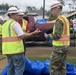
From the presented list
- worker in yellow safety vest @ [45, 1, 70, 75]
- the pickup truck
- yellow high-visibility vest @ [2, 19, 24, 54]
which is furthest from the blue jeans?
the pickup truck

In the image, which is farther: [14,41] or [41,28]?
[41,28]

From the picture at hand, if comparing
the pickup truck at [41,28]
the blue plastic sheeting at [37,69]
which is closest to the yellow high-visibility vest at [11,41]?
the blue plastic sheeting at [37,69]

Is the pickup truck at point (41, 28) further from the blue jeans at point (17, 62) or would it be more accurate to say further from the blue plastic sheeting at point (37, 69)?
the blue jeans at point (17, 62)

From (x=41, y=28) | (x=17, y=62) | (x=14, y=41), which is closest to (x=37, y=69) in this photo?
(x=17, y=62)

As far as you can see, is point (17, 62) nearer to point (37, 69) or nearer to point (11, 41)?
point (11, 41)

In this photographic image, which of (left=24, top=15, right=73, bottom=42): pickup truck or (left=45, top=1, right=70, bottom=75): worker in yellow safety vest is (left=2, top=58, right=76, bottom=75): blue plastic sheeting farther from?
(left=24, top=15, right=73, bottom=42): pickup truck

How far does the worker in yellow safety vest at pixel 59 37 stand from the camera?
625cm

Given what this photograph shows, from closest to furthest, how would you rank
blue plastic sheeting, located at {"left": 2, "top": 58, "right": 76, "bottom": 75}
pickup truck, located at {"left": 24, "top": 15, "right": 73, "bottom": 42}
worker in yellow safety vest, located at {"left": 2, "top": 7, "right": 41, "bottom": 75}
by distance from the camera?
1. worker in yellow safety vest, located at {"left": 2, "top": 7, "right": 41, "bottom": 75}
2. blue plastic sheeting, located at {"left": 2, "top": 58, "right": 76, "bottom": 75}
3. pickup truck, located at {"left": 24, "top": 15, "right": 73, "bottom": 42}

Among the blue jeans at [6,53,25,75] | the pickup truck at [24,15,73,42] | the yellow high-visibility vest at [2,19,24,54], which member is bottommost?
the pickup truck at [24,15,73,42]

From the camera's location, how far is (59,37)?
247 inches

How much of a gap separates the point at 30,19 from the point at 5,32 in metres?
10.6

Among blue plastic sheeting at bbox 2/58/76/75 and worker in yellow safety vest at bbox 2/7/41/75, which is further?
blue plastic sheeting at bbox 2/58/76/75

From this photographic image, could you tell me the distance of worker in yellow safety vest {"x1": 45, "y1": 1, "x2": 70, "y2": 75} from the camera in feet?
20.5

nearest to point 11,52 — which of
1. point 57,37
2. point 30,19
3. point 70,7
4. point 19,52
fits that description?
point 19,52
